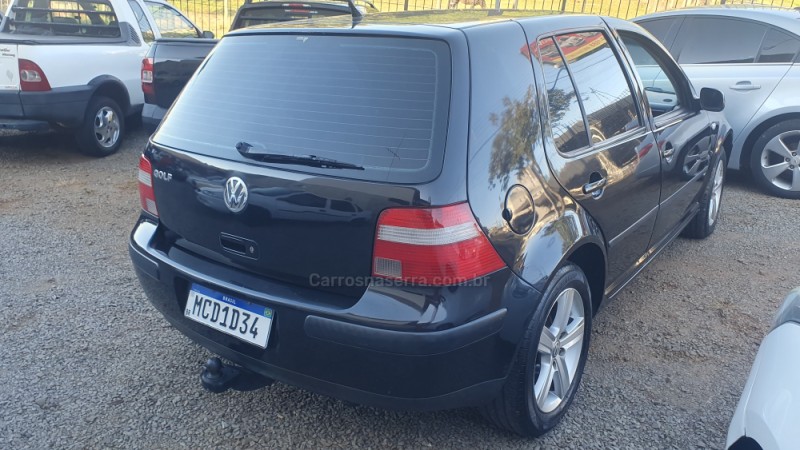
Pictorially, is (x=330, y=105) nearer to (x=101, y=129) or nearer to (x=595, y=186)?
(x=595, y=186)

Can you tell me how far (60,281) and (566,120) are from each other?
10.3 feet

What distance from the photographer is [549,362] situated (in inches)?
98.0

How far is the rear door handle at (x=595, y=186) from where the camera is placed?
2502 mm

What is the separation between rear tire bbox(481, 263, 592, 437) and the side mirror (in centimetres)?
199

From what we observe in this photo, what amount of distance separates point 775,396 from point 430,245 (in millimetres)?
1047

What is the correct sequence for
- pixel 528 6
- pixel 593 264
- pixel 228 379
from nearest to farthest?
pixel 228 379 < pixel 593 264 < pixel 528 6

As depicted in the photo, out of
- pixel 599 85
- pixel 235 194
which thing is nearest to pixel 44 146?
pixel 235 194

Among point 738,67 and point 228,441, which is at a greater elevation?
point 738,67

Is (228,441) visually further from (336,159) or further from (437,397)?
(336,159)

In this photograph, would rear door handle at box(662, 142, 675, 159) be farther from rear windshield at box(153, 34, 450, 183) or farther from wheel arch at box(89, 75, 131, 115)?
wheel arch at box(89, 75, 131, 115)

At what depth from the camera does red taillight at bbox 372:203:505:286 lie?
195 centimetres

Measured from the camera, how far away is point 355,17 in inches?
106

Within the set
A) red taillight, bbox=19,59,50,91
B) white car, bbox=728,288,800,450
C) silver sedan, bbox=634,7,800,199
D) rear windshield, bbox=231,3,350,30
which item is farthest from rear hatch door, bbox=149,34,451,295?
silver sedan, bbox=634,7,800,199

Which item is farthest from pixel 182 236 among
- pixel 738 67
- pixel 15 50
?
pixel 738 67
